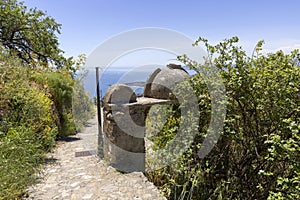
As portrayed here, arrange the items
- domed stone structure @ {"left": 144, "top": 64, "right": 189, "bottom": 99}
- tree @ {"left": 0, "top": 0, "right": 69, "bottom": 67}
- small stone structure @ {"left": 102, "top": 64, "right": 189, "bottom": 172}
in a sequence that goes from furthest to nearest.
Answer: tree @ {"left": 0, "top": 0, "right": 69, "bottom": 67} < domed stone structure @ {"left": 144, "top": 64, "right": 189, "bottom": 99} < small stone structure @ {"left": 102, "top": 64, "right": 189, "bottom": 172}

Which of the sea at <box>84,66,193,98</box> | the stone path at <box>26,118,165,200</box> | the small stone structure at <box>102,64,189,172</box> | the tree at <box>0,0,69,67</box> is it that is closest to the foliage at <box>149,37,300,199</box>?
the stone path at <box>26,118,165,200</box>

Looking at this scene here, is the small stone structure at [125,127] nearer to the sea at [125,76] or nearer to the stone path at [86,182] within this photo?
the stone path at [86,182]

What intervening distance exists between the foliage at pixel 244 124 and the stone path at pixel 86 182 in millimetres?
511

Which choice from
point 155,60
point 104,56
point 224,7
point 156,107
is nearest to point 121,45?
point 104,56

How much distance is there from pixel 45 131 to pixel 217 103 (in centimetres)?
369

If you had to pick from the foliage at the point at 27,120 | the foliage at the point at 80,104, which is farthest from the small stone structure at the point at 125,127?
the foliage at the point at 80,104

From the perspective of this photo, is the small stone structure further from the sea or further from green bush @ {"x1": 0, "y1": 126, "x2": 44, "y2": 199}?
green bush @ {"x1": 0, "y1": 126, "x2": 44, "y2": 199}

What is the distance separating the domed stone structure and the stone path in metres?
1.89

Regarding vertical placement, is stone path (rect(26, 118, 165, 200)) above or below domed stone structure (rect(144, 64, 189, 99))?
below

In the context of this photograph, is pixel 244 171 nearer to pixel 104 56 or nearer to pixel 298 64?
pixel 298 64

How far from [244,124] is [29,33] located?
11769 millimetres

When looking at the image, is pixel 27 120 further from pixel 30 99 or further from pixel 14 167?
pixel 14 167

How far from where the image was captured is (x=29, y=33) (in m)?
11.5

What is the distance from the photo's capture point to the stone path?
325 centimetres
